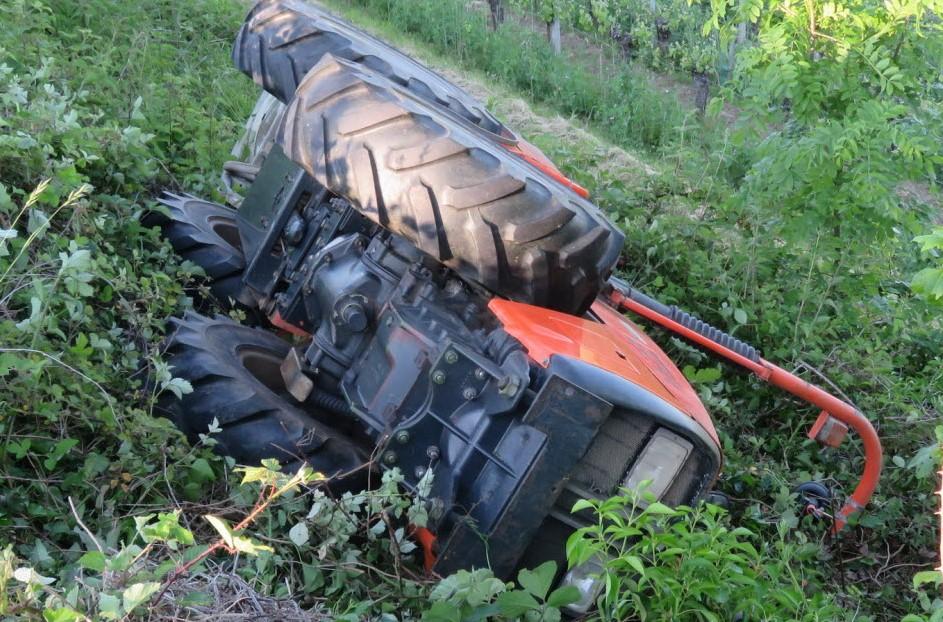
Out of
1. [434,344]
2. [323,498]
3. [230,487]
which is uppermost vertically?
[434,344]

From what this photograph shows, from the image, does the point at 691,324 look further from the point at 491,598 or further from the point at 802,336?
the point at 491,598

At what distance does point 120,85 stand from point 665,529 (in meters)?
4.33

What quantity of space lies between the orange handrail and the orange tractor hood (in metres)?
0.45

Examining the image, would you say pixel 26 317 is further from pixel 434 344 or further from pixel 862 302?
pixel 862 302

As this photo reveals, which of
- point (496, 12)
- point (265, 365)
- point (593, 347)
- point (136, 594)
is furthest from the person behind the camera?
point (496, 12)

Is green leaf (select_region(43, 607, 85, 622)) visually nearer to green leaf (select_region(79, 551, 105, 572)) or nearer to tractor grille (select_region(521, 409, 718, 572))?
green leaf (select_region(79, 551, 105, 572))

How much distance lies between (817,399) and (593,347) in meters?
1.31

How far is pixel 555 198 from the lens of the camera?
3.39 meters

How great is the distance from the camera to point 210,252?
15.1 feet

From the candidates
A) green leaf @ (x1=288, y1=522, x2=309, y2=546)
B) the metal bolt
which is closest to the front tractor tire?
the metal bolt

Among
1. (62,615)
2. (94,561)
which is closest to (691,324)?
(94,561)

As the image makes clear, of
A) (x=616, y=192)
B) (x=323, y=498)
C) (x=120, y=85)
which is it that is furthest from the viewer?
(x=616, y=192)

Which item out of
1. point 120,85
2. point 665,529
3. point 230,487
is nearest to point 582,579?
point 665,529

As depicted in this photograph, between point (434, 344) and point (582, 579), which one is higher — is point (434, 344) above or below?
above
